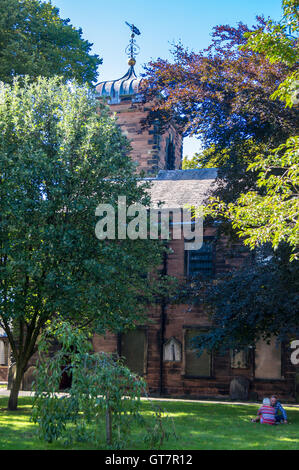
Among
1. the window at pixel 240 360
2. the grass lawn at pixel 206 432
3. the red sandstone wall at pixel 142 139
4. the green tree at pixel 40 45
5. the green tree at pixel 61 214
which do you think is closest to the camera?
the grass lawn at pixel 206 432

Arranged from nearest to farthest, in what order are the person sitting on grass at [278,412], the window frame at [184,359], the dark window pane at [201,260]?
1. the person sitting on grass at [278,412]
2. the window frame at [184,359]
3. the dark window pane at [201,260]

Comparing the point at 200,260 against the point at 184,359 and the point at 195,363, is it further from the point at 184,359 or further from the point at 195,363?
the point at 195,363

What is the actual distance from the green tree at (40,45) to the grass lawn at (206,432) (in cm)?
1663

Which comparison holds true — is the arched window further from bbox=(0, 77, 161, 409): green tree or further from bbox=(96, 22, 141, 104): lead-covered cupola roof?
bbox=(0, 77, 161, 409): green tree

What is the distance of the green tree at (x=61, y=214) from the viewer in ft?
50.6

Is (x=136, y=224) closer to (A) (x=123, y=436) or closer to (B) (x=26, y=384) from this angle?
(A) (x=123, y=436)

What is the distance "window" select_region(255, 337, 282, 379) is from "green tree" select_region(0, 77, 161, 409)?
7949 mm

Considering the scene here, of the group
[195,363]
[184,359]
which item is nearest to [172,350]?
[184,359]

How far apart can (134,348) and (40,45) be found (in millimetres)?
17281

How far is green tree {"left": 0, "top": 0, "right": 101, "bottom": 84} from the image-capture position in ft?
84.9

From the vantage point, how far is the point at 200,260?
24.8m

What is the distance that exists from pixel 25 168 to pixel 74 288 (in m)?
4.03

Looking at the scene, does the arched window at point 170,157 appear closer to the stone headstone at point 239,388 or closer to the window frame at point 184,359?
the window frame at point 184,359

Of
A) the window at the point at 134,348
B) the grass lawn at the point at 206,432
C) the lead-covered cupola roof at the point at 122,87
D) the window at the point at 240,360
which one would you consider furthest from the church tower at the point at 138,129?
the grass lawn at the point at 206,432
